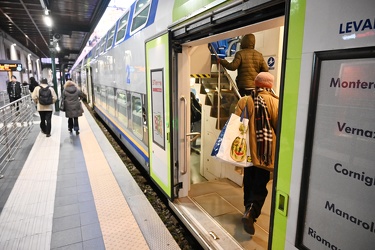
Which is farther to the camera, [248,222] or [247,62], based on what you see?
[247,62]

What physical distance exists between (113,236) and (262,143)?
176 cm

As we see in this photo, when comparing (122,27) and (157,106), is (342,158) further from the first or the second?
(122,27)

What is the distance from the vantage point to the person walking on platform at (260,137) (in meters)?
2.14

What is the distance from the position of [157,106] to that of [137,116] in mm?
1338

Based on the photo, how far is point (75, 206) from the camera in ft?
10.4

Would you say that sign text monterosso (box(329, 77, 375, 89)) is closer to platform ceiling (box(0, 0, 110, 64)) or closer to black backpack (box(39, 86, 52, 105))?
black backpack (box(39, 86, 52, 105))

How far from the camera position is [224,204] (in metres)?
3.10

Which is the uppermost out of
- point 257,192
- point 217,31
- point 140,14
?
point 140,14

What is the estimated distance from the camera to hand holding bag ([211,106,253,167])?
2080 mm

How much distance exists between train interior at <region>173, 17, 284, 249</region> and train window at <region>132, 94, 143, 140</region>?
988 mm

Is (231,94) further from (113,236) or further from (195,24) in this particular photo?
(113,236)

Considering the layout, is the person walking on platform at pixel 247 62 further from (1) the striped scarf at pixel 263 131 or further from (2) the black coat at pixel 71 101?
(2) the black coat at pixel 71 101

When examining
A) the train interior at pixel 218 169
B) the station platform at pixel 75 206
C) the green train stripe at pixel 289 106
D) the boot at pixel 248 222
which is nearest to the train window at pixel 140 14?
the train interior at pixel 218 169

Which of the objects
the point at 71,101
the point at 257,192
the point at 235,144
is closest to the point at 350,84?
the point at 235,144
